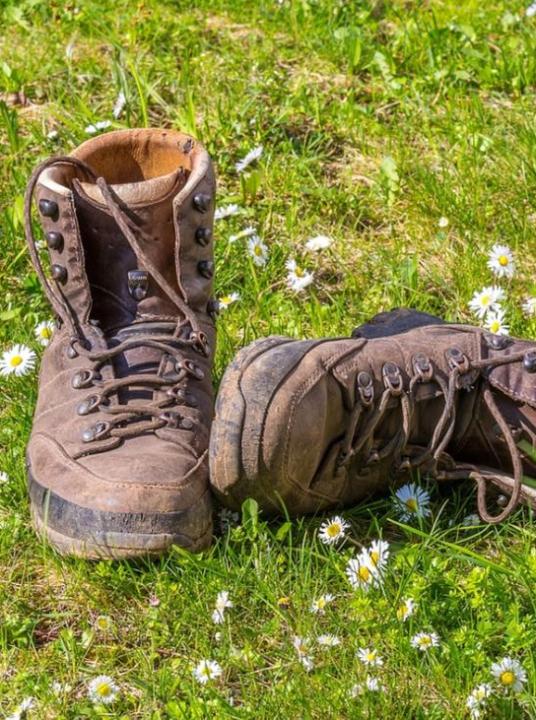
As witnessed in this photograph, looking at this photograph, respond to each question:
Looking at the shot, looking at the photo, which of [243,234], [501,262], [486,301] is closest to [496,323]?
[486,301]

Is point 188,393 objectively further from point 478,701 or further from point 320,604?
point 478,701

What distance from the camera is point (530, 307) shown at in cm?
342

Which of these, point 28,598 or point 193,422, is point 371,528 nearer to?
point 193,422

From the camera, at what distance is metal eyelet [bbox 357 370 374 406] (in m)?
2.62

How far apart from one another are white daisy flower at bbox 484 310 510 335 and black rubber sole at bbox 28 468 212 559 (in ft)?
3.47

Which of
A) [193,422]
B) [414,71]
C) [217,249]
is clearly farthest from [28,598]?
[414,71]

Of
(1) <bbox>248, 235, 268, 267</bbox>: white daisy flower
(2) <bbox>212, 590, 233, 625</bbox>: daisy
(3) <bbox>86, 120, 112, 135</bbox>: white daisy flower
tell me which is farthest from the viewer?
(3) <bbox>86, 120, 112, 135</bbox>: white daisy flower

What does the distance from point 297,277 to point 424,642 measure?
1.52 metres

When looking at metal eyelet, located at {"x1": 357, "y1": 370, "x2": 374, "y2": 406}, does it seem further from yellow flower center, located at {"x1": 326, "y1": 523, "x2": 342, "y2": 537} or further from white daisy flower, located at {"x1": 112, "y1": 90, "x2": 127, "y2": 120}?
white daisy flower, located at {"x1": 112, "y1": 90, "x2": 127, "y2": 120}

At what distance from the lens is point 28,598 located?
2.61 metres

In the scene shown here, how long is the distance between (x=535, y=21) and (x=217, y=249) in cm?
157

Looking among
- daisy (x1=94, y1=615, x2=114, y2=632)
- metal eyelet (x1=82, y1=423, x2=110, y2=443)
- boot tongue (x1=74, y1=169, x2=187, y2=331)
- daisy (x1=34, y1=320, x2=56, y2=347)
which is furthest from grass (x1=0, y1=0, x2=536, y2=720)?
boot tongue (x1=74, y1=169, x2=187, y2=331)

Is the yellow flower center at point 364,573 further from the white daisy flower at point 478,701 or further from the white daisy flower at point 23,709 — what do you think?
the white daisy flower at point 23,709

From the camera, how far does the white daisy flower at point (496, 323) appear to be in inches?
129
